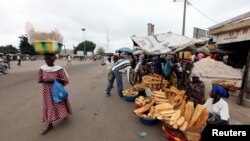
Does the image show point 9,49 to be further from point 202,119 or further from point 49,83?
point 202,119

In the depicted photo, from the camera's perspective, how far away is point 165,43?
489 cm

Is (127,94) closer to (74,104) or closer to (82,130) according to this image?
(74,104)

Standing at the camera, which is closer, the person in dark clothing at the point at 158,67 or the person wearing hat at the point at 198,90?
the person wearing hat at the point at 198,90

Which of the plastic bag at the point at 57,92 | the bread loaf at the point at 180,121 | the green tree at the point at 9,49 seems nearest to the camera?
the bread loaf at the point at 180,121

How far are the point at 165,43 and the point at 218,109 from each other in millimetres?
2363

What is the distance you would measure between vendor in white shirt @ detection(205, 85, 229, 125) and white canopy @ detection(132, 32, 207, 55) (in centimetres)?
160

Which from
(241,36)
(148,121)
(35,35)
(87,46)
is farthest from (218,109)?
(87,46)

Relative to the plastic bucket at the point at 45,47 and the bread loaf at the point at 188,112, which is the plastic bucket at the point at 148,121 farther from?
the plastic bucket at the point at 45,47

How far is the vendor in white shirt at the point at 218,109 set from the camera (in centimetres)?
311

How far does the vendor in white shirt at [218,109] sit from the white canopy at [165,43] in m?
1.60

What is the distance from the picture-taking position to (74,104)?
19.3 feet

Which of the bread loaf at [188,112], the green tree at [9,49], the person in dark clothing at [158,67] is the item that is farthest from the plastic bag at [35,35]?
the green tree at [9,49]

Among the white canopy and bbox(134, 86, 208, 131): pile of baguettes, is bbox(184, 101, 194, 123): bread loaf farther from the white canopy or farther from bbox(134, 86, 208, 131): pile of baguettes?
the white canopy

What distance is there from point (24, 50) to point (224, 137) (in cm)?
6963
